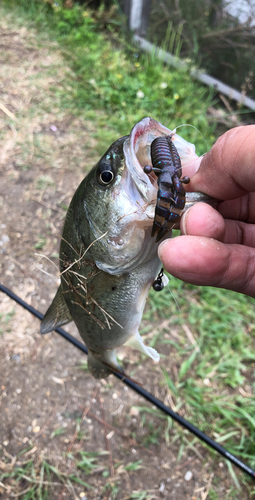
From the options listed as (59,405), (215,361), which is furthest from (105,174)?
(215,361)

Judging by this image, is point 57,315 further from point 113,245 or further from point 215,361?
point 215,361

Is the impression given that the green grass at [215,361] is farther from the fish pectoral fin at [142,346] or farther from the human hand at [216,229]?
the human hand at [216,229]

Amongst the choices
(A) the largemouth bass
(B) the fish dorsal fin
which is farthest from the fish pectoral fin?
(B) the fish dorsal fin

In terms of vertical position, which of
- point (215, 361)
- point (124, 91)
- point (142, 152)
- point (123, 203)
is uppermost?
point (142, 152)

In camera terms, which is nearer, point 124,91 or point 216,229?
point 216,229

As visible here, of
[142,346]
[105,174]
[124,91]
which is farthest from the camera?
[124,91]

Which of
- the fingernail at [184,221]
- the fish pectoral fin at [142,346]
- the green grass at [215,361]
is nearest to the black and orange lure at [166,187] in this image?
the fingernail at [184,221]

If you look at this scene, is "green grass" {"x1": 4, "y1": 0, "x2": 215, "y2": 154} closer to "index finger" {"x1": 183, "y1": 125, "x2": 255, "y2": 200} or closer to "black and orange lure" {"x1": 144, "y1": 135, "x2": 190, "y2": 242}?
"index finger" {"x1": 183, "y1": 125, "x2": 255, "y2": 200}
